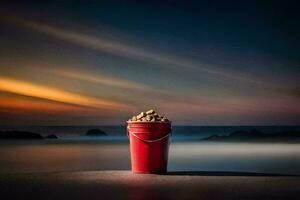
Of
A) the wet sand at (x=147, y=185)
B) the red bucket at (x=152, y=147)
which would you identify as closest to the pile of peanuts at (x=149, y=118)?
the red bucket at (x=152, y=147)

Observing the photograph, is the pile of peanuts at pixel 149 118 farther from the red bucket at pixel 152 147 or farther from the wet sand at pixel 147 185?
the wet sand at pixel 147 185

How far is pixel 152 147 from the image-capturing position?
1158 cm

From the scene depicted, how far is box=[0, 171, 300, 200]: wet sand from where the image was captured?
800cm

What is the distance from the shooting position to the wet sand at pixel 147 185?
800cm

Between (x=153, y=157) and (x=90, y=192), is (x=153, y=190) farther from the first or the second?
(x=153, y=157)

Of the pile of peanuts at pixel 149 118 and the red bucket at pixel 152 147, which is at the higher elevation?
the pile of peanuts at pixel 149 118

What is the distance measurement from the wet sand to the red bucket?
29 centimetres

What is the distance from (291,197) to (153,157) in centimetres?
411

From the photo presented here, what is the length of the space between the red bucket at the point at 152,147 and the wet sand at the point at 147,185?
11.2 inches

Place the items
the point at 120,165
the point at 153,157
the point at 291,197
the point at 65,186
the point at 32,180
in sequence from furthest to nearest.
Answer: the point at 120,165 < the point at 153,157 < the point at 32,180 < the point at 65,186 < the point at 291,197

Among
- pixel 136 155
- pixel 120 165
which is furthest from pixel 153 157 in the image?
pixel 120 165

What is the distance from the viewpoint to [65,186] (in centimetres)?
912

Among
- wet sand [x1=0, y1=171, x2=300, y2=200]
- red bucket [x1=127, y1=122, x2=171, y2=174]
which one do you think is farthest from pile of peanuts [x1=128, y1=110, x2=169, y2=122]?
wet sand [x1=0, y1=171, x2=300, y2=200]

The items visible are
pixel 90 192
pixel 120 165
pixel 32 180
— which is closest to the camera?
pixel 90 192
